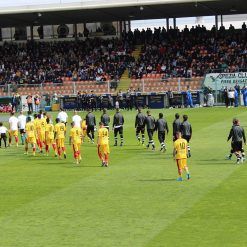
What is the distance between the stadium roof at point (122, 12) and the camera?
64.2m

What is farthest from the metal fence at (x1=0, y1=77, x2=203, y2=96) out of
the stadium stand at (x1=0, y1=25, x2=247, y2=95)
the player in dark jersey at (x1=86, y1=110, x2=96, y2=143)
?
the player in dark jersey at (x1=86, y1=110, x2=96, y2=143)

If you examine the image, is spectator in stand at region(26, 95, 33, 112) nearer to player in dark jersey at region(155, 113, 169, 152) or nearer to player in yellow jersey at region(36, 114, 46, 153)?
player in yellow jersey at region(36, 114, 46, 153)

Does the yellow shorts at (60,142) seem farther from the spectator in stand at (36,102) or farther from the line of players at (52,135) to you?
the spectator in stand at (36,102)

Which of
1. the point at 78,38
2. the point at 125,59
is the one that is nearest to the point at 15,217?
the point at 125,59

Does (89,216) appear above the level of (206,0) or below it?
below

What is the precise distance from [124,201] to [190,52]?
46174mm

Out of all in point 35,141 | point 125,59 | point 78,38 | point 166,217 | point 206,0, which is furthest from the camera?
point 78,38

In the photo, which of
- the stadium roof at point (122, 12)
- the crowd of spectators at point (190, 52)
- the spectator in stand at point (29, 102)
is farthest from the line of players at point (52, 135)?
the stadium roof at point (122, 12)

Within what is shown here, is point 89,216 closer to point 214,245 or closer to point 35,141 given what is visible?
point 214,245

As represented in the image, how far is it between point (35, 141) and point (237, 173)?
1171 cm

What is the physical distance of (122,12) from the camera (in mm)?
69250

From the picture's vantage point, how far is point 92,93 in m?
62.0

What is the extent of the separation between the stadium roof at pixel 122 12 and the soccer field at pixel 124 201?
31.5 meters

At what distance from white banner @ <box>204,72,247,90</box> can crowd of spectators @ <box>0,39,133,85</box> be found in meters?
9.10
